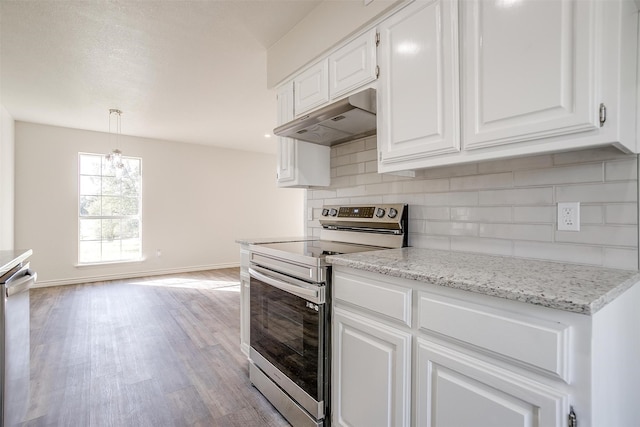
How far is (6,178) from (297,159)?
4.36 m

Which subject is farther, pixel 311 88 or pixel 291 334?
pixel 311 88

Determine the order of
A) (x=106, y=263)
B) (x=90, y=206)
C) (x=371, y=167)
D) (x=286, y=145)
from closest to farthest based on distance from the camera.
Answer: (x=371, y=167) → (x=286, y=145) → (x=90, y=206) → (x=106, y=263)

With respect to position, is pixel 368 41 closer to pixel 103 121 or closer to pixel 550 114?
pixel 550 114

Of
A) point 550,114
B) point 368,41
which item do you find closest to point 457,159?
point 550,114

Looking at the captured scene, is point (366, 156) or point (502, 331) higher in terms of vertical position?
point (366, 156)

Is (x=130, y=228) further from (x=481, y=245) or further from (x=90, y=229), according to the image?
(x=481, y=245)

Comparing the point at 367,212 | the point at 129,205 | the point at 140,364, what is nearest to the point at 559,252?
the point at 367,212

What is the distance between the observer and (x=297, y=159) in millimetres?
2402

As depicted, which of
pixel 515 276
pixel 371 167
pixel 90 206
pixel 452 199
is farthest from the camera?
pixel 90 206

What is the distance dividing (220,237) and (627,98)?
246 inches

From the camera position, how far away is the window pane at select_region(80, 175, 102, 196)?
5.11m

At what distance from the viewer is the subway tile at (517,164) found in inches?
53.6

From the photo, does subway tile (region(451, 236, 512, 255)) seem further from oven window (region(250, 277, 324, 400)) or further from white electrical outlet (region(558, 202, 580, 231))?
oven window (region(250, 277, 324, 400))

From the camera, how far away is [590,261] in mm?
1228
